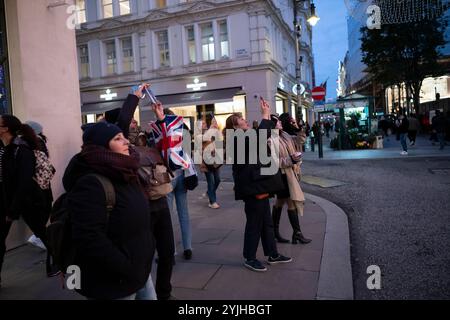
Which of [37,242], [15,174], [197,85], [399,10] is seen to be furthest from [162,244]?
[197,85]

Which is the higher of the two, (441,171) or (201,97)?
(201,97)

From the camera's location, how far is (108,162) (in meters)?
2.23

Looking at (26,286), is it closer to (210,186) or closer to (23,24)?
(23,24)

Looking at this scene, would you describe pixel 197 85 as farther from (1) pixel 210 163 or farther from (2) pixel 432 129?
(1) pixel 210 163

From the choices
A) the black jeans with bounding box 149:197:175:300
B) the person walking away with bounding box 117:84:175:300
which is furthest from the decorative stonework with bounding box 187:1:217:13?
the black jeans with bounding box 149:197:175:300

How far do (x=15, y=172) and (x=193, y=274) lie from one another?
89.7 inches

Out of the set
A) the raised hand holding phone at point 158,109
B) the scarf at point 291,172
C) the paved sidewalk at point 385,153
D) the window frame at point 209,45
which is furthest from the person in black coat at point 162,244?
the window frame at point 209,45

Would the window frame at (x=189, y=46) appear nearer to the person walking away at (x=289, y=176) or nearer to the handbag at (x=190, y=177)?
the person walking away at (x=289, y=176)

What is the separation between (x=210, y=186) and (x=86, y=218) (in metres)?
6.07

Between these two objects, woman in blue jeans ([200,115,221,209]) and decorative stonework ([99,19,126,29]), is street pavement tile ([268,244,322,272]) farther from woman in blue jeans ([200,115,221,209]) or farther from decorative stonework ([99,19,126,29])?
decorative stonework ([99,19,126,29])

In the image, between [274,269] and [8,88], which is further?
[8,88]
